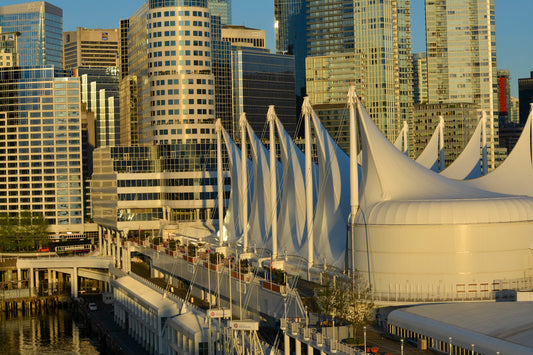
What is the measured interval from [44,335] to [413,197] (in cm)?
6043

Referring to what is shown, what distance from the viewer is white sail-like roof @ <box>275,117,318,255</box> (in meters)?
101

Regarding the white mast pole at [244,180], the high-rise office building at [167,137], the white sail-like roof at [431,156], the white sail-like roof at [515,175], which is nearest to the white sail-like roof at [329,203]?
the white sail-like roof at [515,175]

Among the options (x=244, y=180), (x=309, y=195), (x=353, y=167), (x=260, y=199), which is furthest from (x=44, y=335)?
(x=353, y=167)

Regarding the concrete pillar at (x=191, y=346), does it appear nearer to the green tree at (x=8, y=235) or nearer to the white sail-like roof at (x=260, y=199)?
the white sail-like roof at (x=260, y=199)

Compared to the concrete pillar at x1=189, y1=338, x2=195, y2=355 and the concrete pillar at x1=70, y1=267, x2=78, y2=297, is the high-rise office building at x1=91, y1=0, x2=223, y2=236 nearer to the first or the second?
the concrete pillar at x1=70, y1=267, x2=78, y2=297

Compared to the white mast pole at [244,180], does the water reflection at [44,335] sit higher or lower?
lower

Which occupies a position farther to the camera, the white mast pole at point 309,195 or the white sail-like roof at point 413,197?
the white mast pole at point 309,195

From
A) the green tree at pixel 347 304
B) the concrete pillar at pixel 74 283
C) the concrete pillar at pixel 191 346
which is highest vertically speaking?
the green tree at pixel 347 304

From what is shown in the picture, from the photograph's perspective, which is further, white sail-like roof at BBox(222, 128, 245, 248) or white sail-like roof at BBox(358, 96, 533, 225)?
white sail-like roof at BBox(222, 128, 245, 248)

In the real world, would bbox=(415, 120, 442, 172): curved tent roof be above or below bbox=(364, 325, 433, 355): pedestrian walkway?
above

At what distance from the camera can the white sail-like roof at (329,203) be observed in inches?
3565

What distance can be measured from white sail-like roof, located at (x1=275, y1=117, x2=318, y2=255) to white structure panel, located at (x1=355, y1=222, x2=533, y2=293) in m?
21.4

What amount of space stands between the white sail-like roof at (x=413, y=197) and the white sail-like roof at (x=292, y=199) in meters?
17.5

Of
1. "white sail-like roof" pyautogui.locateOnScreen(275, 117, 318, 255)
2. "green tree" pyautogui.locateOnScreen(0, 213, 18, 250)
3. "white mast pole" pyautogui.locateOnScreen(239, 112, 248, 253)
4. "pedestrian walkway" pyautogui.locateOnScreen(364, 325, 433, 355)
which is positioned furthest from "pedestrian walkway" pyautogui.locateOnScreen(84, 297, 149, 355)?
"green tree" pyautogui.locateOnScreen(0, 213, 18, 250)
